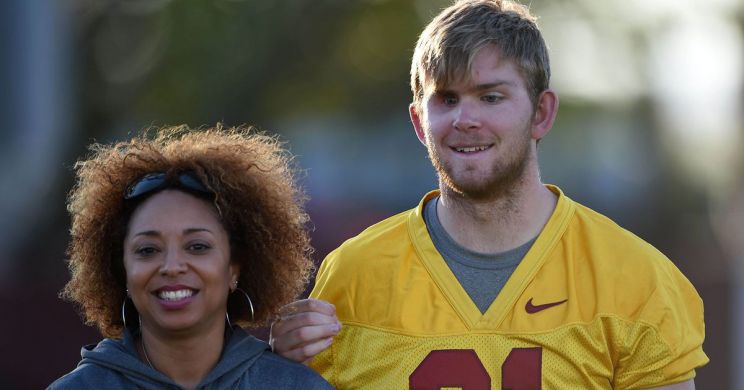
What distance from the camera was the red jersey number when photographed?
514 centimetres

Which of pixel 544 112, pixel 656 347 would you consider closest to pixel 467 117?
pixel 544 112

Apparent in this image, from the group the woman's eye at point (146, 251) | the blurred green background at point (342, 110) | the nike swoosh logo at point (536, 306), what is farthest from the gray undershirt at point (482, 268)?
the blurred green background at point (342, 110)

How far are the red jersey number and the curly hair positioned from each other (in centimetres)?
52

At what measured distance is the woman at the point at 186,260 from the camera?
4.88 meters

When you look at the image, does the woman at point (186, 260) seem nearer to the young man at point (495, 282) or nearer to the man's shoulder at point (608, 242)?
the young man at point (495, 282)

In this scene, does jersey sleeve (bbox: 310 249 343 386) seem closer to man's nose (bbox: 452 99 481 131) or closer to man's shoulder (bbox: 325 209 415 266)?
man's shoulder (bbox: 325 209 415 266)

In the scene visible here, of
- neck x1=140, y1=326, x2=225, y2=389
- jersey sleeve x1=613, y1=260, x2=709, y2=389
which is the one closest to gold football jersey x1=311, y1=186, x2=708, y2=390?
jersey sleeve x1=613, y1=260, x2=709, y2=389

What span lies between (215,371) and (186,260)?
1.17ft

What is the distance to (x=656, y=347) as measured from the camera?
5.13m

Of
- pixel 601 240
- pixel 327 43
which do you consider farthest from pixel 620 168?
pixel 601 240

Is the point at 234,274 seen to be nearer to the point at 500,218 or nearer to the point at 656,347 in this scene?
the point at 500,218

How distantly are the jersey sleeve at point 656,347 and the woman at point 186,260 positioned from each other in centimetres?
99

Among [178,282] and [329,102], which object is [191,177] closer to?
[178,282]

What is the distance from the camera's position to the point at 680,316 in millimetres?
5195
